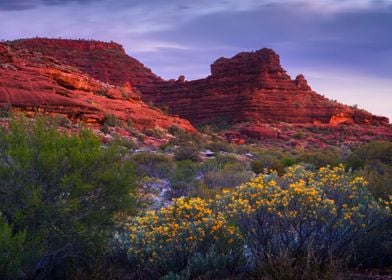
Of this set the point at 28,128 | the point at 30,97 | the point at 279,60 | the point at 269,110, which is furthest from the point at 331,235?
the point at 279,60

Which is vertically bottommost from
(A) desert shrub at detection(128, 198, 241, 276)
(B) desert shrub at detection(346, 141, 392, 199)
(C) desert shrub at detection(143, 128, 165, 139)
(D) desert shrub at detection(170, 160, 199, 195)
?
(D) desert shrub at detection(170, 160, 199, 195)

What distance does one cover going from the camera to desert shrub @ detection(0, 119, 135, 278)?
21.2ft

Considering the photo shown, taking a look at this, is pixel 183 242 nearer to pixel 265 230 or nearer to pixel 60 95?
pixel 265 230

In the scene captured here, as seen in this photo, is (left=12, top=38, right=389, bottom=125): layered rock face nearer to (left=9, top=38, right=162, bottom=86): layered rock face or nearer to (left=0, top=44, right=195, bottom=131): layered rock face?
(left=9, top=38, right=162, bottom=86): layered rock face

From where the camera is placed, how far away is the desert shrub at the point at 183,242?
695 cm

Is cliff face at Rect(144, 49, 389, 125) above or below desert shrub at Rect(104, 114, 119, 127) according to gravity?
above

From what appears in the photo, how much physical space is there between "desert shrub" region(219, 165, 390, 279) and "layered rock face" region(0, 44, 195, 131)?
84.8ft

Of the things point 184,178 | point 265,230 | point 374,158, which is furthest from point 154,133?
point 265,230

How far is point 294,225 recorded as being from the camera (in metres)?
6.77

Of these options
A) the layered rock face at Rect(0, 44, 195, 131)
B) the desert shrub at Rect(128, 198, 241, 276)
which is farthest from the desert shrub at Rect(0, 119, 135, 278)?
the layered rock face at Rect(0, 44, 195, 131)

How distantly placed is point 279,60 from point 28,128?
7799cm

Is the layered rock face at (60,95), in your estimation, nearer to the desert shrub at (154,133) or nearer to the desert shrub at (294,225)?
the desert shrub at (154,133)

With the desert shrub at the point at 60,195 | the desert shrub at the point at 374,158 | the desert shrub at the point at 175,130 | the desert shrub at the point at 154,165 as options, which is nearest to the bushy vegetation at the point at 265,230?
the desert shrub at the point at 60,195

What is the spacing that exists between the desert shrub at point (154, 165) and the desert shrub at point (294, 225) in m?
11.4
